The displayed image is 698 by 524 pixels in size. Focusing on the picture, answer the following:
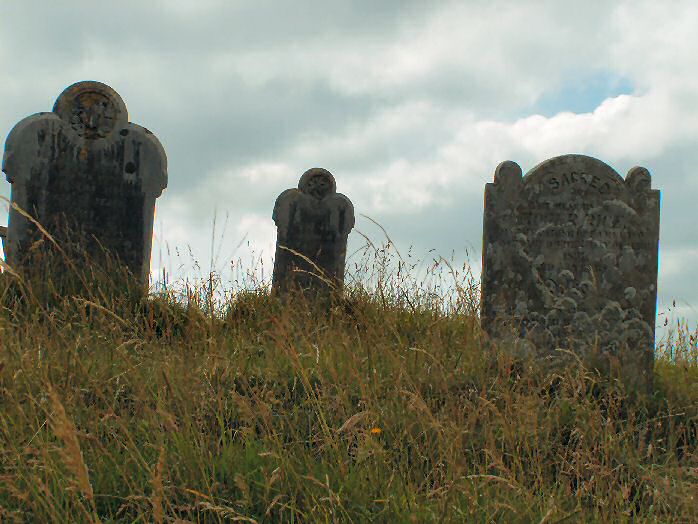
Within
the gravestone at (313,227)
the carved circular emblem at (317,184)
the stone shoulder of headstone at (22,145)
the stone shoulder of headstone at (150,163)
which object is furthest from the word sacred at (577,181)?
the stone shoulder of headstone at (22,145)

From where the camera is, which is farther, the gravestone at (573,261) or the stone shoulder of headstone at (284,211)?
the stone shoulder of headstone at (284,211)

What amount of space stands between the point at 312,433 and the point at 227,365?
1.75 ft

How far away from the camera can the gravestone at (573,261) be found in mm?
5301

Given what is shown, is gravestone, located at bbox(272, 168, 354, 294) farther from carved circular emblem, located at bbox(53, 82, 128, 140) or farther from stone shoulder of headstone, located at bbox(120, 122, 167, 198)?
carved circular emblem, located at bbox(53, 82, 128, 140)

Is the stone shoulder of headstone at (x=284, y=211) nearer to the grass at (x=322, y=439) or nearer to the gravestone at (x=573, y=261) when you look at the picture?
the grass at (x=322, y=439)

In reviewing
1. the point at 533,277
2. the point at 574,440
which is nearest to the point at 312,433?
the point at 574,440

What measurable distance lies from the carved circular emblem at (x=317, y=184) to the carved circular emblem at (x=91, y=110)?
242 centimetres

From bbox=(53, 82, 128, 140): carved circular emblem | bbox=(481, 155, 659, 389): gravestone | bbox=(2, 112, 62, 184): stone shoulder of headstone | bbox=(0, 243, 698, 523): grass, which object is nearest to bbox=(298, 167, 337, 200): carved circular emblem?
bbox=(53, 82, 128, 140): carved circular emblem

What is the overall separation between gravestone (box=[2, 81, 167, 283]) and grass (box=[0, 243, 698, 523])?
3.48 feet

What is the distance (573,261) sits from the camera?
5352mm

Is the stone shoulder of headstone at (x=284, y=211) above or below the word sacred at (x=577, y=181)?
above

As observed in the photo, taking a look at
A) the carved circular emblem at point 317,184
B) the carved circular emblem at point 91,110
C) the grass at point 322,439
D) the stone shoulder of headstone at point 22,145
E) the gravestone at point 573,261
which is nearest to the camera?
the grass at point 322,439

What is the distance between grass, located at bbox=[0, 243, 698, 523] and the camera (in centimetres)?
271

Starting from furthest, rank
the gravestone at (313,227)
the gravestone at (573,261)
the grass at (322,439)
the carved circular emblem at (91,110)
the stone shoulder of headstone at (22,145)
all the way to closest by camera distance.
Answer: the gravestone at (313,227) → the carved circular emblem at (91,110) → the stone shoulder of headstone at (22,145) → the gravestone at (573,261) → the grass at (322,439)
